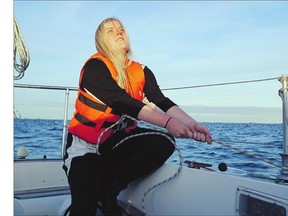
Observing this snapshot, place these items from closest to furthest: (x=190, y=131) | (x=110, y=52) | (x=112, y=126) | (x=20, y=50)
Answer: (x=20, y=50), (x=190, y=131), (x=112, y=126), (x=110, y=52)

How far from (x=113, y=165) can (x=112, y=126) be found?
0.22 meters

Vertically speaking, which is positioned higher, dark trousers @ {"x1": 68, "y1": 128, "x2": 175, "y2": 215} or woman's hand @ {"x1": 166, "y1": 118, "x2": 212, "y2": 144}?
woman's hand @ {"x1": 166, "y1": 118, "x2": 212, "y2": 144}

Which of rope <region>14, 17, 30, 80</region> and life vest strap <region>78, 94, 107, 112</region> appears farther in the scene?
life vest strap <region>78, 94, 107, 112</region>

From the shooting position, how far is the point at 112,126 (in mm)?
1661

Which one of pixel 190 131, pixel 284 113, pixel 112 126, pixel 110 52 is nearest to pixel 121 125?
pixel 112 126

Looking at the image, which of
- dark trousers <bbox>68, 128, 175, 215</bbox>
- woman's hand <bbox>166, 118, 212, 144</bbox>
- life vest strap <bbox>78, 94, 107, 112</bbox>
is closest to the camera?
woman's hand <bbox>166, 118, 212, 144</bbox>

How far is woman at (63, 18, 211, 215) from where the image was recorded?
155cm

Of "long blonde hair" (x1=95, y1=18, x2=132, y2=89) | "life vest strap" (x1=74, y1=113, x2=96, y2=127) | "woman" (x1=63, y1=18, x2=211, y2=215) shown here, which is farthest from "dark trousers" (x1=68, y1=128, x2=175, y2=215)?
"long blonde hair" (x1=95, y1=18, x2=132, y2=89)

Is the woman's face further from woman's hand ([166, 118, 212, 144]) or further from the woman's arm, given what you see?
woman's hand ([166, 118, 212, 144])

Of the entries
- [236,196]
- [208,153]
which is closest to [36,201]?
[236,196]

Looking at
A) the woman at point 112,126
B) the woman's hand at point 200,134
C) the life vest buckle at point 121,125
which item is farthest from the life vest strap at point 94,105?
the woman's hand at point 200,134

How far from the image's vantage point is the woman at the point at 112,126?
5.10 feet

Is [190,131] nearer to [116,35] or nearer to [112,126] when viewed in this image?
[112,126]

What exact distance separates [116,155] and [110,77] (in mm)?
411
